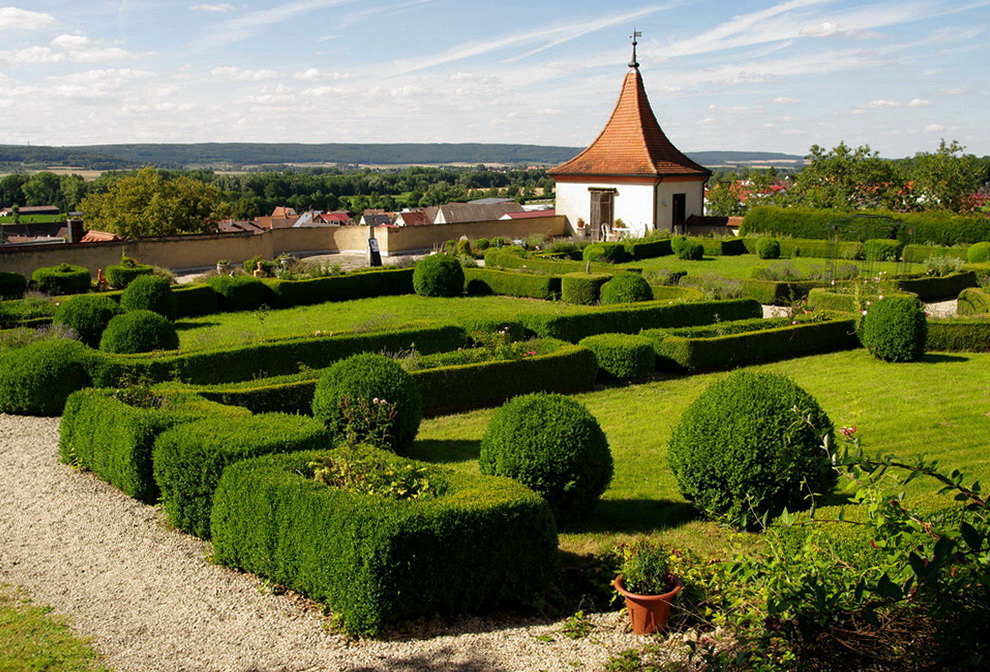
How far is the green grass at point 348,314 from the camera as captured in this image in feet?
56.3

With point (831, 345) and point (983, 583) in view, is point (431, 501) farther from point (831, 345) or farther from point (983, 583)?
point (831, 345)

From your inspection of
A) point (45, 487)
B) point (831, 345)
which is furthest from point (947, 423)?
point (45, 487)

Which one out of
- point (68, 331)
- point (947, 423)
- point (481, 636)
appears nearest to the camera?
point (481, 636)

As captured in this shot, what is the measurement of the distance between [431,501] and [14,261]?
70.1 ft

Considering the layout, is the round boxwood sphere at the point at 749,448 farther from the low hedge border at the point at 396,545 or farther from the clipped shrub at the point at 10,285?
the clipped shrub at the point at 10,285

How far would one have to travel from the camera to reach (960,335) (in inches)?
599

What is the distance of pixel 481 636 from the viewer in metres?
5.40

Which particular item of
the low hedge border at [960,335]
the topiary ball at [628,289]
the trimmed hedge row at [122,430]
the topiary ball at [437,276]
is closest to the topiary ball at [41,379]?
the trimmed hedge row at [122,430]

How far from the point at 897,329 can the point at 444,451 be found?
8763 mm

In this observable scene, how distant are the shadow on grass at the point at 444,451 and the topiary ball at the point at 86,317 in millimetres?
8432

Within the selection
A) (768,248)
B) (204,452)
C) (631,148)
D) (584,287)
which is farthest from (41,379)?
(631,148)

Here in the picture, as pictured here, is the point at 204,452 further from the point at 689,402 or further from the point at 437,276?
the point at 437,276

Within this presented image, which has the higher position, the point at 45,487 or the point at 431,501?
the point at 431,501

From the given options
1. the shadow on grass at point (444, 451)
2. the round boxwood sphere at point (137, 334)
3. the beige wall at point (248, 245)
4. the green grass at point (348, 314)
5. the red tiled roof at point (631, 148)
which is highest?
the red tiled roof at point (631, 148)
